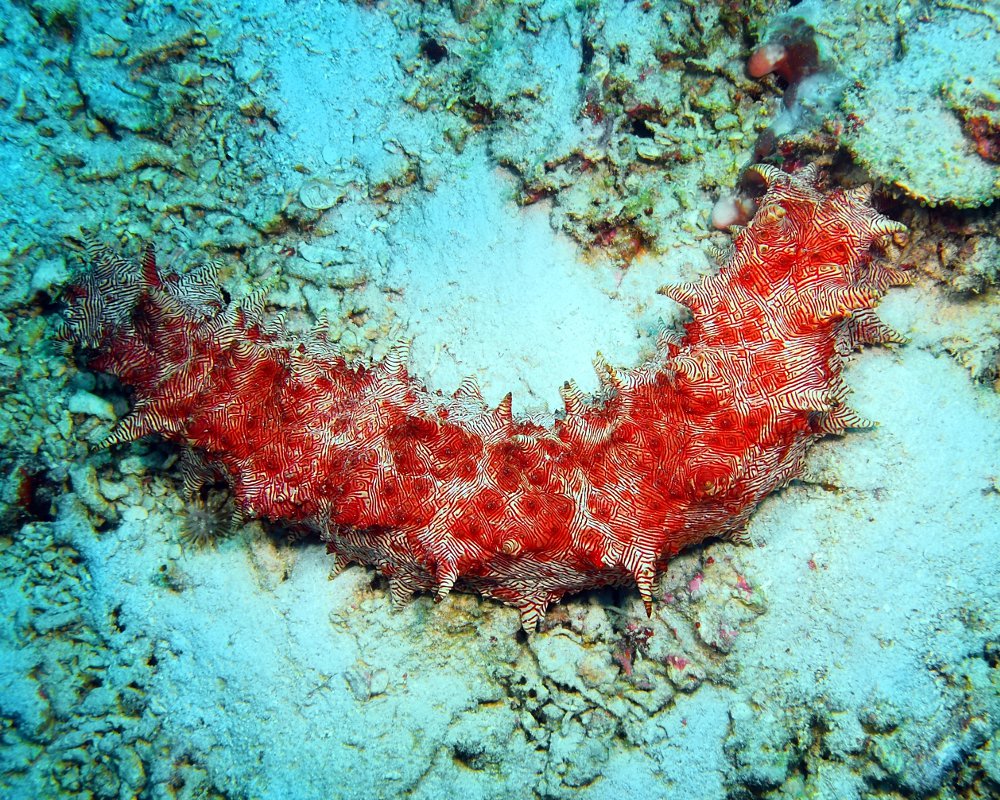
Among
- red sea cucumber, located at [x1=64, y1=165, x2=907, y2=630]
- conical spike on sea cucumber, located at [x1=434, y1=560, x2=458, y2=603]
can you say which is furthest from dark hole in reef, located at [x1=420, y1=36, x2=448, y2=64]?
conical spike on sea cucumber, located at [x1=434, y1=560, x2=458, y2=603]

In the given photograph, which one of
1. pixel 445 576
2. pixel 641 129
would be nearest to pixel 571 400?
pixel 445 576

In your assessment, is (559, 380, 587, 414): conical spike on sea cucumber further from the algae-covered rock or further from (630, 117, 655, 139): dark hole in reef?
the algae-covered rock

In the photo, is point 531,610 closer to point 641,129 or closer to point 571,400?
point 571,400

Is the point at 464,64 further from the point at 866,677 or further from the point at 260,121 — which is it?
the point at 866,677

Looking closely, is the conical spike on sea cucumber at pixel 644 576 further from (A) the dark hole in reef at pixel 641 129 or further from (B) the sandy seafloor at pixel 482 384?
(A) the dark hole in reef at pixel 641 129

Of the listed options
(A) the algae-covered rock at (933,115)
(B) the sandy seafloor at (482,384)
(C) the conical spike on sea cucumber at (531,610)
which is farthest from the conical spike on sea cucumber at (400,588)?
(A) the algae-covered rock at (933,115)

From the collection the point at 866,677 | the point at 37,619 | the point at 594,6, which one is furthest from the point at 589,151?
the point at 37,619
